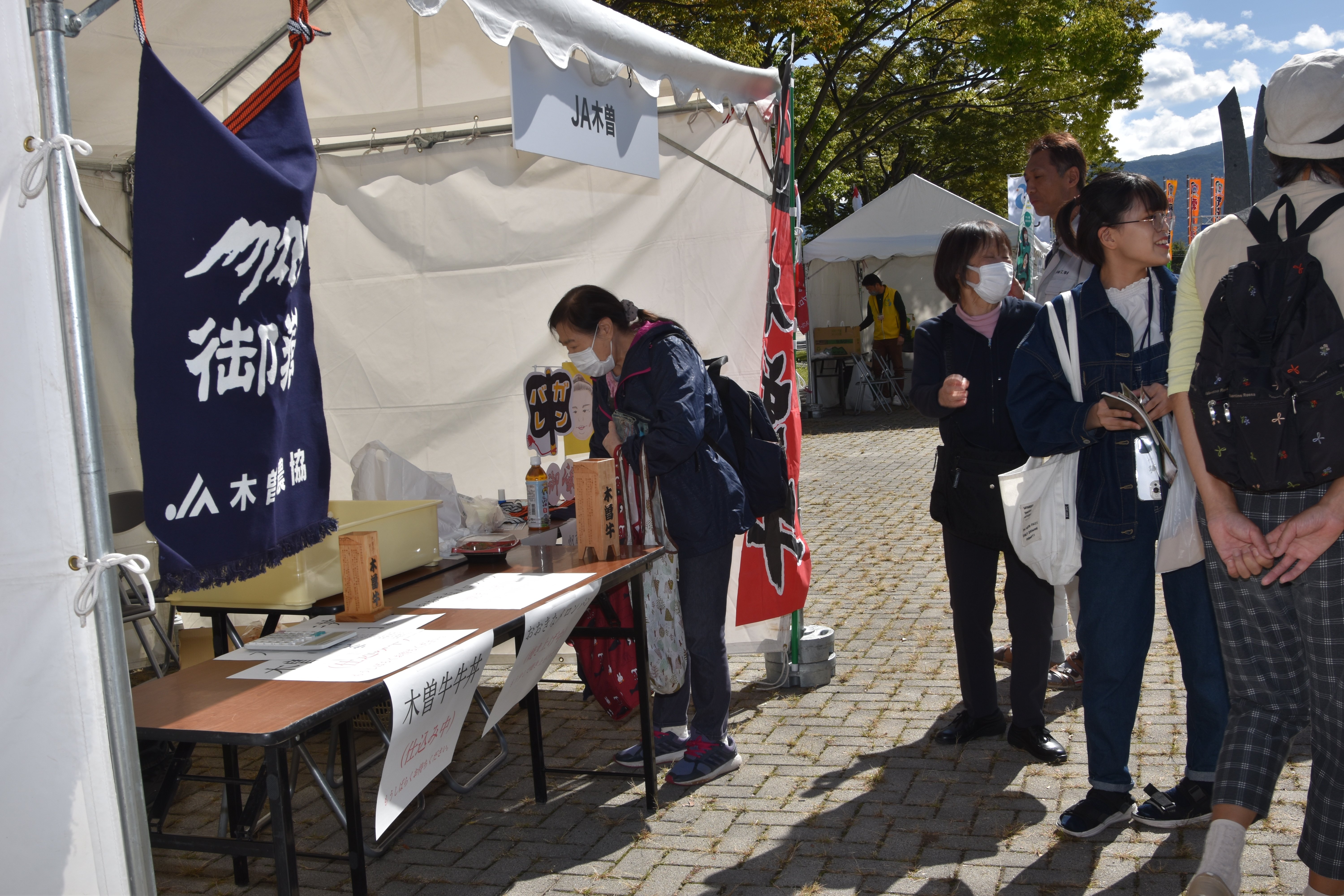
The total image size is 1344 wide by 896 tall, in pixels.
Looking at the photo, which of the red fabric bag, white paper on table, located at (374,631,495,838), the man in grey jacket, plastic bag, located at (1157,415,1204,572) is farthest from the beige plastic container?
the man in grey jacket

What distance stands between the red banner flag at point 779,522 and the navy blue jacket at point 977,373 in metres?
0.86

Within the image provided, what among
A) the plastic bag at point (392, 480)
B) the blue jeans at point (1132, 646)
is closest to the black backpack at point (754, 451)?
the blue jeans at point (1132, 646)

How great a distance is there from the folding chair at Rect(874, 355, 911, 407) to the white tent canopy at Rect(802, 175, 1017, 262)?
1673 millimetres

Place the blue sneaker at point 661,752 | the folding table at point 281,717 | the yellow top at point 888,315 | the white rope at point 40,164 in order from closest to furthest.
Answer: the white rope at point 40,164, the folding table at point 281,717, the blue sneaker at point 661,752, the yellow top at point 888,315

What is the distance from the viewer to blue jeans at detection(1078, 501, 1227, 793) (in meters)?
3.23

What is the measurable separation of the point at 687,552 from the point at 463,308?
94.8 inches

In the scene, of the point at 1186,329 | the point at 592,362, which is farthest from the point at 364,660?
the point at 1186,329

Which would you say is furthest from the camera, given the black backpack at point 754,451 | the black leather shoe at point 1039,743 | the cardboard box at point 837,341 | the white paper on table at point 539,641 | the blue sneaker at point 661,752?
the cardboard box at point 837,341

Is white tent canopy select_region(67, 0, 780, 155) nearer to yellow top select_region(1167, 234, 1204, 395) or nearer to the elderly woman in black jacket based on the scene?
the elderly woman in black jacket

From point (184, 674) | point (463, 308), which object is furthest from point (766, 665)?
point (184, 674)

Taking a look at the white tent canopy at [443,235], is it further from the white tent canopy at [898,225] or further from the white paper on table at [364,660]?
the white tent canopy at [898,225]

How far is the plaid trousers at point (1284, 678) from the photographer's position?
2.35 m

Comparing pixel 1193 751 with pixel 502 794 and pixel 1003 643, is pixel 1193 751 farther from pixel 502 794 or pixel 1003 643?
pixel 502 794

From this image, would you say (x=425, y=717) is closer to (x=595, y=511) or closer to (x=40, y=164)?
(x=595, y=511)
